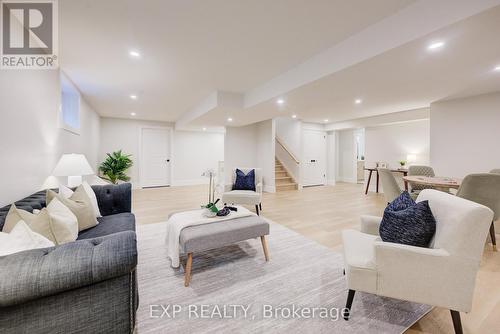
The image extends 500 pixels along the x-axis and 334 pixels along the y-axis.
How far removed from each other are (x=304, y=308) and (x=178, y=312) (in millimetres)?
954

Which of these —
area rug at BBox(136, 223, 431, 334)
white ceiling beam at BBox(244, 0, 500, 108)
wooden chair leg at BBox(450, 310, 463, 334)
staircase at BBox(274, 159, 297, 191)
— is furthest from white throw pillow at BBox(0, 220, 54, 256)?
staircase at BBox(274, 159, 297, 191)

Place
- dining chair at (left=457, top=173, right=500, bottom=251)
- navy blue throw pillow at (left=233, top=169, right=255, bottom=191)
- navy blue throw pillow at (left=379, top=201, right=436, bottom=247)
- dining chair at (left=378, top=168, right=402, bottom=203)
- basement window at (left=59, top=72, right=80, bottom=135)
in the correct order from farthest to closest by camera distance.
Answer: navy blue throw pillow at (left=233, top=169, right=255, bottom=191) → basement window at (left=59, top=72, right=80, bottom=135) → dining chair at (left=378, top=168, right=402, bottom=203) → dining chair at (left=457, top=173, right=500, bottom=251) → navy blue throw pillow at (left=379, top=201, right=436, bottom=247)

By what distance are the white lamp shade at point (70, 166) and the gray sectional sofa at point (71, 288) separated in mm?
2171

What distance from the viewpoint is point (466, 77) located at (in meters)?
3.04

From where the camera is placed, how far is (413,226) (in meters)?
1.44

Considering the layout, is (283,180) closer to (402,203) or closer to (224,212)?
(224,212)

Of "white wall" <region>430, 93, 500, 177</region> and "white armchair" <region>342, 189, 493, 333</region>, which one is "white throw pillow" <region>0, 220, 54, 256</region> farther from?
"white wall" <region>430, 93, 500, 177</region>

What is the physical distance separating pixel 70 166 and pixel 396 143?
7.80m

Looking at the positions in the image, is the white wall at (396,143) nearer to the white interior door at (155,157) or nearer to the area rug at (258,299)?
the area rug at (258,299)

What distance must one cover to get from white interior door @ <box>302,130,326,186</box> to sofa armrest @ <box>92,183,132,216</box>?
19.6 feet

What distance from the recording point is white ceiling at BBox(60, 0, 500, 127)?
6.17 ft

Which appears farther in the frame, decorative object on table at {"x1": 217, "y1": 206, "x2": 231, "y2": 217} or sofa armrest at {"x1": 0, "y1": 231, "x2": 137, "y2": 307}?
decorative object on table at {"x1": 217, "y1": 206, "x2": 231, "y2": 217}

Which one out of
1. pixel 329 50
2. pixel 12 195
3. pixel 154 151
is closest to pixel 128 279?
pixel 12 195

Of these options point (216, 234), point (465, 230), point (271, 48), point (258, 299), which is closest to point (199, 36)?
point (271, 48)
